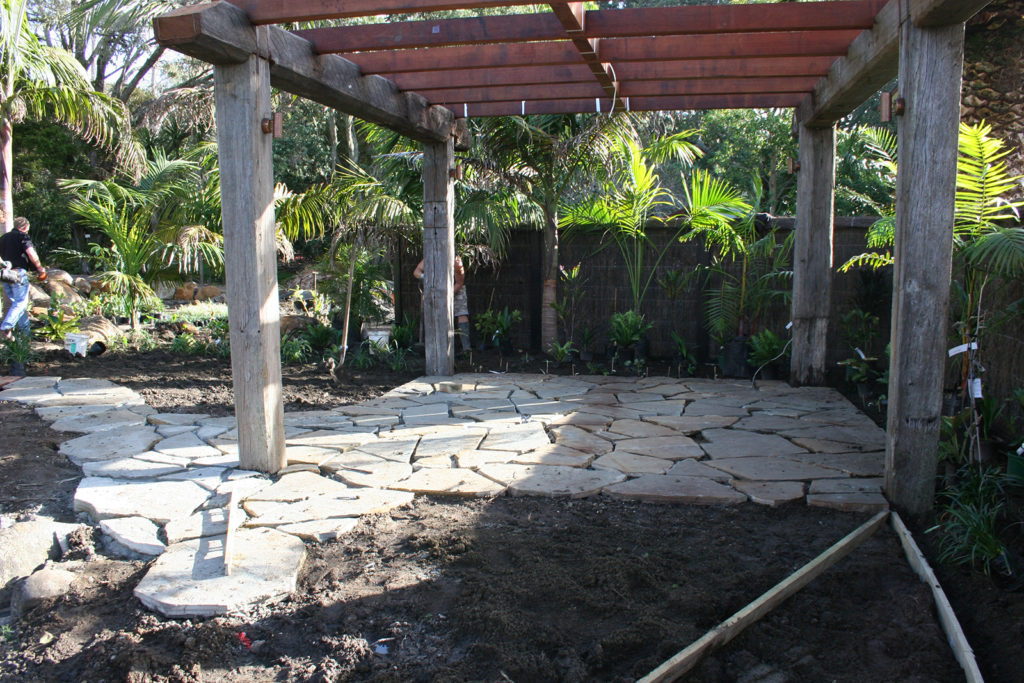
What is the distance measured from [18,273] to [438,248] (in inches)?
173

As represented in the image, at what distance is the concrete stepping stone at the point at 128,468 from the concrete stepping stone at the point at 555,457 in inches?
79.8

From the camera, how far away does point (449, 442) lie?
500 cm

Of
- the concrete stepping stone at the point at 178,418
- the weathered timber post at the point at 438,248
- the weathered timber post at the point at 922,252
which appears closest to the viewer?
the weathered timber post at the point at 922,252

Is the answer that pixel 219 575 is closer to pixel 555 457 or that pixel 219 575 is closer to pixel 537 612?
pixel 537 612

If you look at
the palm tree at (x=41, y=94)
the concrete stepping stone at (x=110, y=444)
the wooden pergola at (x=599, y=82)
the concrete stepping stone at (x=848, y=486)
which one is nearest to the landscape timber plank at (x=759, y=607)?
the concrete stepping stone at (x=848, y=486)

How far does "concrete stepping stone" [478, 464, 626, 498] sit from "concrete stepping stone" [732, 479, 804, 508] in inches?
26.1

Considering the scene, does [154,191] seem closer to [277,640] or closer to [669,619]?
[277,640]

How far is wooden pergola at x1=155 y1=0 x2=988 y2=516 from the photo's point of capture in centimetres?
360

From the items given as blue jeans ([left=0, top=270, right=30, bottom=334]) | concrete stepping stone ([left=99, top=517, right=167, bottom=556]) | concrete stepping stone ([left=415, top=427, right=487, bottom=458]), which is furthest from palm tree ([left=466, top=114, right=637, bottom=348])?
concrete stepping stone ([left=99, top=517, right=167, bottom=556])

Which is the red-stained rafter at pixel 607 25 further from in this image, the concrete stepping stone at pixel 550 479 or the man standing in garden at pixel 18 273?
the man standing in garden at pixel 18 273

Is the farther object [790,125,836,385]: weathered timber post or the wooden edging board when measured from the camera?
[790,125,836,385]: weathered timber post

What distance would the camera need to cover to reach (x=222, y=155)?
4035 mm

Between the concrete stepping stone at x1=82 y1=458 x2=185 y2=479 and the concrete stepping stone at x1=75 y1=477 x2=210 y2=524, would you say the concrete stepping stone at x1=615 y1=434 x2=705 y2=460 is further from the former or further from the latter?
the concrete stepping stone at x1=82 y1=458 x2=185 y2=479

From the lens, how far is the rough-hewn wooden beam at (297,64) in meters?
3.62
